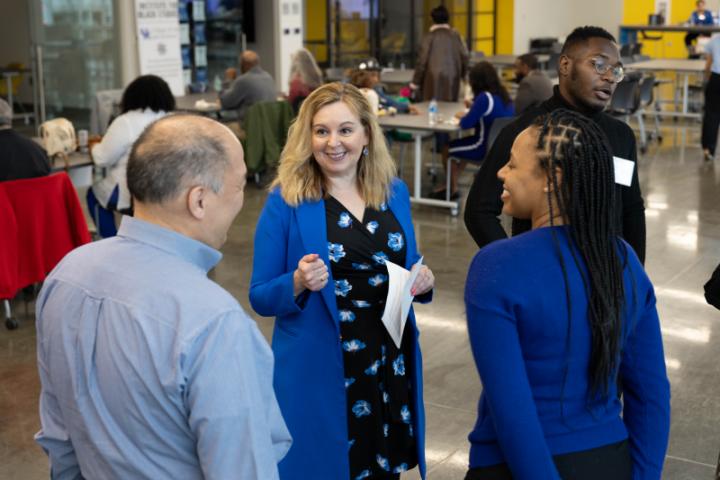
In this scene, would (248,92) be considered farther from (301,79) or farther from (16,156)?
(16,156)

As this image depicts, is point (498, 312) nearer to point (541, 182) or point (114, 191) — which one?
point (541, 182)

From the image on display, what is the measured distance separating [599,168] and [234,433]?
2.76ft

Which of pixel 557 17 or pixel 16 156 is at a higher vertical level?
pixel 557 17

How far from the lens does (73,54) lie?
38.7 feet

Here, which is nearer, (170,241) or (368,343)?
(170,241)

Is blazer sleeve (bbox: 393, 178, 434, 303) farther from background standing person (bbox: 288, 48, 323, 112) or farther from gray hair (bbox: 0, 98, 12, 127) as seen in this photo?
background standing person (bbox: 288, 48, 323, 112)

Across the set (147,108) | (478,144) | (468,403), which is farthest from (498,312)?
(478,144)

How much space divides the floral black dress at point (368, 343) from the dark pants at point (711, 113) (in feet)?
29.1

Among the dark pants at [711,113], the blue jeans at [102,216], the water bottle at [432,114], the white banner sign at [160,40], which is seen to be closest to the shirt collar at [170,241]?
the blue jeans at [102,216]

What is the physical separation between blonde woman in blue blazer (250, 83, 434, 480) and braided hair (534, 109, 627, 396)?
0.96 metres

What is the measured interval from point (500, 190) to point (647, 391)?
3.76 feet

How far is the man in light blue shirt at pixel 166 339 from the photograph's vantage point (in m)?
1.51

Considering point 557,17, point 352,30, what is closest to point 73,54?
point 352,30

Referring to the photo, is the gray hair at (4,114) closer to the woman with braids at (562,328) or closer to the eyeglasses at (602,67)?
the eyeglasses at (602,67)
